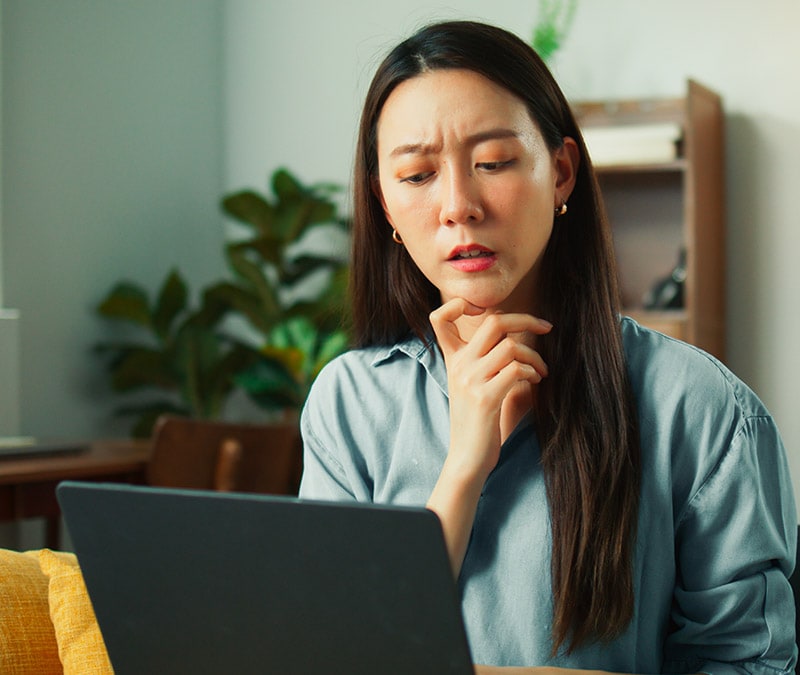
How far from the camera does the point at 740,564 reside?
1.05 meters

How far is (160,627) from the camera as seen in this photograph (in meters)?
0.80

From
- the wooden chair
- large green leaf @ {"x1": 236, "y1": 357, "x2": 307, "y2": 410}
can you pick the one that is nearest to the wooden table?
the wooden chair

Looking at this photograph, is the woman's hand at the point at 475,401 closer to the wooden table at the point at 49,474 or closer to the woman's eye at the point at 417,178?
the woman's eye at the point at 417,178

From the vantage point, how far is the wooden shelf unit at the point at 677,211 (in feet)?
11.9

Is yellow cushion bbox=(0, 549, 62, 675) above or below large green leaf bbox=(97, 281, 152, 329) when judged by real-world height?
above

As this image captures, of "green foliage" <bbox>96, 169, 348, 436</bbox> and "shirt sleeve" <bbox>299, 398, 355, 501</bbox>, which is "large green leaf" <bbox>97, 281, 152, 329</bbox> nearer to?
"green foliage" <bbox>96, 169, 348, 436</bbox>

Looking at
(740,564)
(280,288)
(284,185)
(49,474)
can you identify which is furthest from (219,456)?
(740,564)

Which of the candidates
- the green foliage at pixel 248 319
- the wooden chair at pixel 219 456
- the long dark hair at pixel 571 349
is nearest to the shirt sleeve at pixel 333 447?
the long dark hair at pixel 571 349

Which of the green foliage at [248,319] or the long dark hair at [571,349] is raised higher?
the long dark hair at [571,349]

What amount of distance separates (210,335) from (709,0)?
221cm

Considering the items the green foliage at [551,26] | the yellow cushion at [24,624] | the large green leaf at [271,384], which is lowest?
the large green leaf at [271,384]

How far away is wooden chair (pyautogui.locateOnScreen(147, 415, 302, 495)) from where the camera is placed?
2945 mm

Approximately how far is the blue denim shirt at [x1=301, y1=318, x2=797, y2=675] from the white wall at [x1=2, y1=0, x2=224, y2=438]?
10.7 feet

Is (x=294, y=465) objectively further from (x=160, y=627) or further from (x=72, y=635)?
(x=160, y=627)
